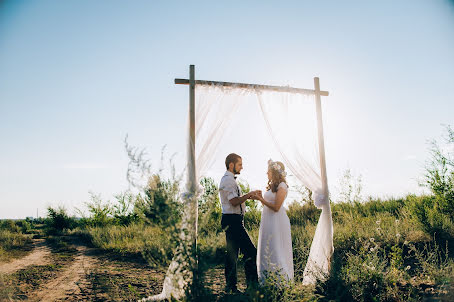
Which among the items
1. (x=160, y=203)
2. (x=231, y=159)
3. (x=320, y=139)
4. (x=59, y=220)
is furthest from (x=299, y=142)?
(x=59, y=220)

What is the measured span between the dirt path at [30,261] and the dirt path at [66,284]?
2.64 feet

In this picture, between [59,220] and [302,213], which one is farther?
[59,220]

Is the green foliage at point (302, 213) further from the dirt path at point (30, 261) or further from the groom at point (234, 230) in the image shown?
the dirt path at point (30, 261)

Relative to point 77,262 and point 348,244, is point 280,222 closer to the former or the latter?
point 348,244

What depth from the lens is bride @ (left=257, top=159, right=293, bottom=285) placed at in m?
3.80

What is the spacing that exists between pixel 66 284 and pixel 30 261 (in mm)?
2838

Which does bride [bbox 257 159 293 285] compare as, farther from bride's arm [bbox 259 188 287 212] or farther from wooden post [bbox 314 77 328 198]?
wooden post [bbox 314 77 328 198]

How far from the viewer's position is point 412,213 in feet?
20.5

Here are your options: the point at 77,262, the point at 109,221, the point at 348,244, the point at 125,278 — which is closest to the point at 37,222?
the point at 109,221

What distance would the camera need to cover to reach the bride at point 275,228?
380 centimetres

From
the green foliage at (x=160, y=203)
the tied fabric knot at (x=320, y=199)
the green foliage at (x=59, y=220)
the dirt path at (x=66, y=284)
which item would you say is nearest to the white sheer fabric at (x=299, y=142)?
the tied fabric knot at (x=320, y=199)

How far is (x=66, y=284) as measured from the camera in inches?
185

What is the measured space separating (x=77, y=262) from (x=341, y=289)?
18.3 ft

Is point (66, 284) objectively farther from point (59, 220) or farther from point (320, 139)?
point (59, 220)
